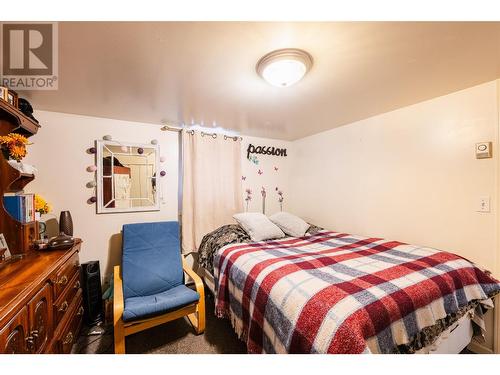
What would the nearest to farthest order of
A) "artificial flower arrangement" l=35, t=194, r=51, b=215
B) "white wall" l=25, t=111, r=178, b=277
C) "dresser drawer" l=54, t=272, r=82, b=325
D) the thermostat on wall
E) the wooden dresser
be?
the wooden dresser
"dresser drawer" l=54, t=272, r=82, b=325
the thermostat on wall
"artificial flower arrangement" l=35, t=194, r=51, b=215
"white wall" l=25, t=111, r=178, b=277

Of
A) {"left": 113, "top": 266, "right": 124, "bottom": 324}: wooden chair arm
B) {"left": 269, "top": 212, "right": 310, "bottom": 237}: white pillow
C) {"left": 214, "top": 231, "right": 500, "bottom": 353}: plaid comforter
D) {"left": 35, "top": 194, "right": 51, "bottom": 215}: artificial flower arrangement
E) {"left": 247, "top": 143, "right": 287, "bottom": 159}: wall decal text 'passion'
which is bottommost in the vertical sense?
{"left": 113, "top": 266, "right": 124, "bottom": 324}: wooden chair arm

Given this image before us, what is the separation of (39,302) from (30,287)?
184mm

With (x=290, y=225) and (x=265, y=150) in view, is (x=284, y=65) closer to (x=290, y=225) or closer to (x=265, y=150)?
(x=290, y=225)

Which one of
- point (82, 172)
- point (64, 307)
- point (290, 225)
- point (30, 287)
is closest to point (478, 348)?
point (290, 225)

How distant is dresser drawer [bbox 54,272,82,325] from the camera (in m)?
1.33

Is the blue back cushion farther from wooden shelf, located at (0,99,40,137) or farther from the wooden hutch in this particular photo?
wooden shelf, located at (0,99,40,137)

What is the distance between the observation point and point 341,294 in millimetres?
1107

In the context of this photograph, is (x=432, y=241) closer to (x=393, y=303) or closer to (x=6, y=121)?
(x=393, y=303)

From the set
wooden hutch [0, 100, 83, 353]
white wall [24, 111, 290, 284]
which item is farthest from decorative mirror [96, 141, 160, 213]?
wooden hutch [0, 100, 83, 353]

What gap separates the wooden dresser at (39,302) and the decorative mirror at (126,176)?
2.26ft

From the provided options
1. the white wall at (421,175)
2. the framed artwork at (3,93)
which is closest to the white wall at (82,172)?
the framed artwork at (3,93)

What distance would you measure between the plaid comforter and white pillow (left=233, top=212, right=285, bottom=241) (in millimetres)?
452

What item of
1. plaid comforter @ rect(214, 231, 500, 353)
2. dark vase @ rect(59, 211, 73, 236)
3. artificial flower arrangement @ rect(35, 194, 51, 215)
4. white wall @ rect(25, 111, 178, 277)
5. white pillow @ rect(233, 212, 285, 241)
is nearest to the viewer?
plaid comforter @ rect(214, 231, 500, 353)

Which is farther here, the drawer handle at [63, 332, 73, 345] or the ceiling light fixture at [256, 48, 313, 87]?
the drawer handle at [63, 332, 73, 345]
